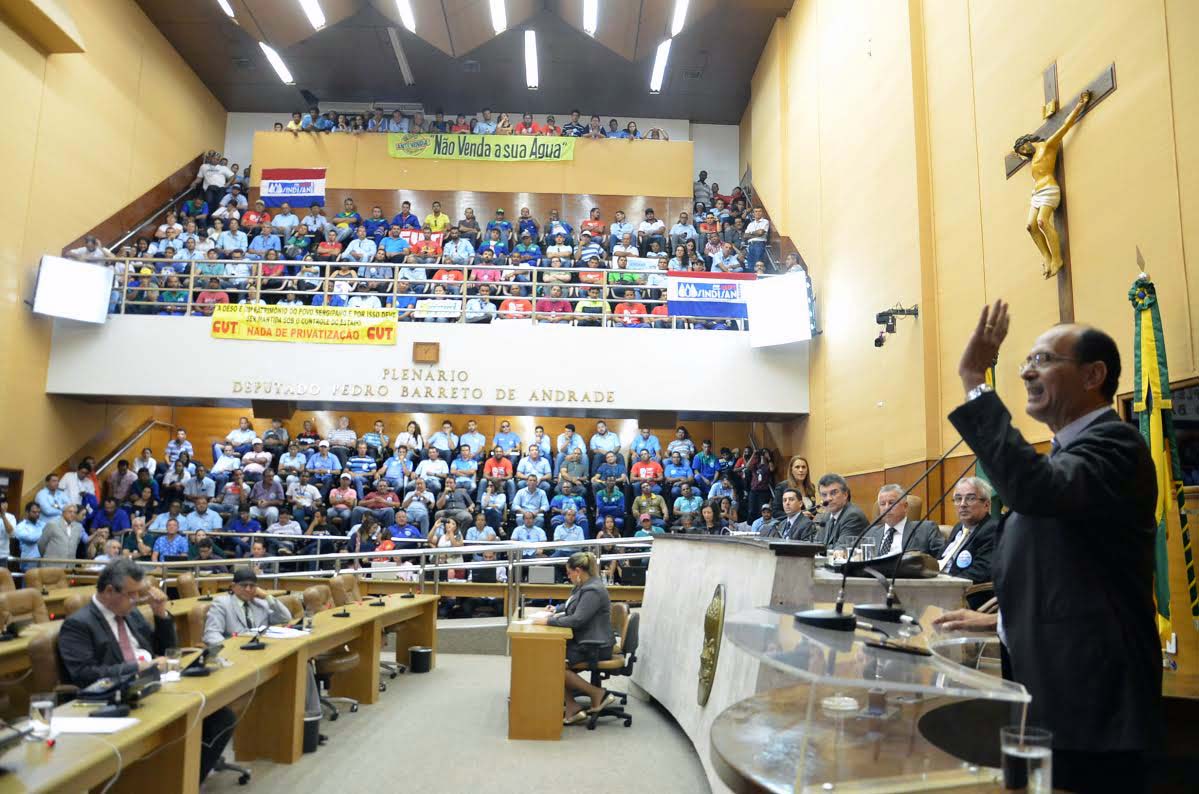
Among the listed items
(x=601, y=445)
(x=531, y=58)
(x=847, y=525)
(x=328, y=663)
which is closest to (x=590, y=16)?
(x=531, y=58)

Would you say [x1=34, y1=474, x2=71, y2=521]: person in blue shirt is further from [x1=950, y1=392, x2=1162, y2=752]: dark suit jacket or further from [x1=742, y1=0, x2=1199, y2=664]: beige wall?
[x1=950, y1=392, x2=1162, y2=752]: dark suit jacket

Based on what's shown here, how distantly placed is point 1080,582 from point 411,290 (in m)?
12.8

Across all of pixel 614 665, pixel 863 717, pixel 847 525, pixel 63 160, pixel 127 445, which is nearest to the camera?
pixel 863 717

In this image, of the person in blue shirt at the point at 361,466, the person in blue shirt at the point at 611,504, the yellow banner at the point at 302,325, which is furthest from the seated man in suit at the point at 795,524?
the yellow banner at the point at 302,325

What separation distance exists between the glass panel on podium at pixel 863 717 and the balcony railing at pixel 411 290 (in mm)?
10744

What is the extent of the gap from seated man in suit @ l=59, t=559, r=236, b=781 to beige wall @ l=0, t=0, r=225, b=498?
8.92 meters

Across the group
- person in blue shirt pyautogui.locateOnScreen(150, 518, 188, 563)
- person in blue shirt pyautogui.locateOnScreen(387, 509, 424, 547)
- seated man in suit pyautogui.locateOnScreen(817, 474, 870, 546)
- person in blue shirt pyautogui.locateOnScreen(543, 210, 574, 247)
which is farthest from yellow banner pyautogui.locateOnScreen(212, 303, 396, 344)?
seated man in suit pyautogui.locateOnScreen(817, 474, 870, 546)

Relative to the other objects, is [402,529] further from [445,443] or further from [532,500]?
[445,443]

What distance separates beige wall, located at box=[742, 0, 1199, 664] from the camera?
5.16 m

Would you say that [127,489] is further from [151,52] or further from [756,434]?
[756,434]

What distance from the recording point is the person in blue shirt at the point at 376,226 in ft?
50.6

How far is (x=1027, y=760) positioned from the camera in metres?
1.21

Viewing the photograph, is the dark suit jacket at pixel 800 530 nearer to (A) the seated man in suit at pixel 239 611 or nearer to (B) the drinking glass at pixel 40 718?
(A) the seated man in suit at pixel 239 611

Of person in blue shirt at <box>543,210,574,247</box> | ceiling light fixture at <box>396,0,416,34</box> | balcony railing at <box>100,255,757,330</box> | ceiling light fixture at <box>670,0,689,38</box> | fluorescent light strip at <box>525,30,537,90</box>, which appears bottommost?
balcony railing at <box>100,255,757,330</box>
